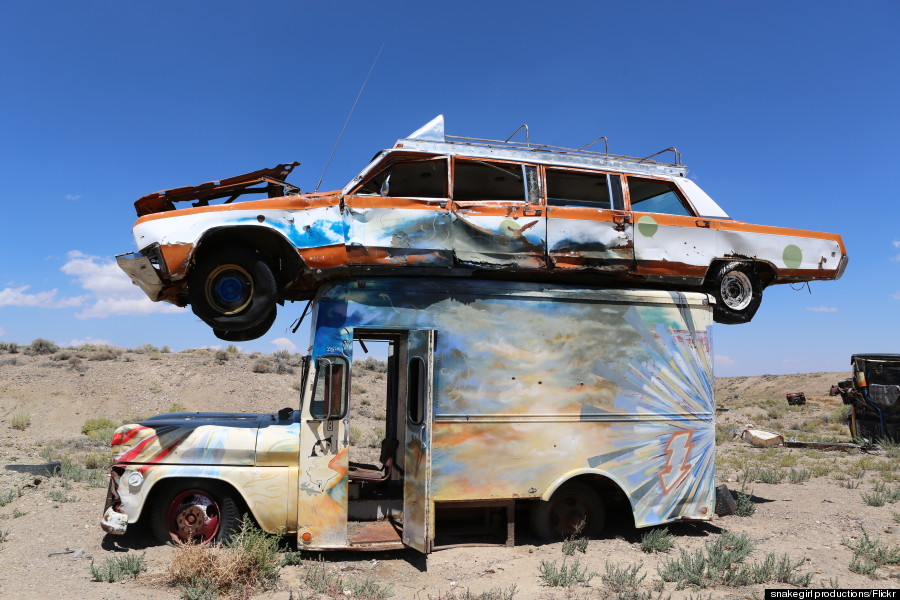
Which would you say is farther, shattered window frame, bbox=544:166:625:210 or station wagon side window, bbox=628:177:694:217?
station wagon side window, bbox=628:177:694:217

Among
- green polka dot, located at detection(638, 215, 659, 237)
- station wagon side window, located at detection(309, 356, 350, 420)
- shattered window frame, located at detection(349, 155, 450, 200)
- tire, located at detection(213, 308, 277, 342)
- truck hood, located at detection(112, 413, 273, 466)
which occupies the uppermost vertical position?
shattered window frame, located at detection(349, 155, 450, 200)

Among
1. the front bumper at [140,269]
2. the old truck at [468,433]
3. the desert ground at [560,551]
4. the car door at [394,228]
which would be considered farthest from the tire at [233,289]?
the desert ground at [560,551]

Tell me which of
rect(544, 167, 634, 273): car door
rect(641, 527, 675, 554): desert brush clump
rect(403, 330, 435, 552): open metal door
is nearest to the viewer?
rect(403, 330, 435, 552): open metal door

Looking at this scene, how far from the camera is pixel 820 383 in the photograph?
1641 inches

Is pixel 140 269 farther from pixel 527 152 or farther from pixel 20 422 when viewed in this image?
pixel 20 422

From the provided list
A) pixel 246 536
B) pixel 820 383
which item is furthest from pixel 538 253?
pixel 820 383

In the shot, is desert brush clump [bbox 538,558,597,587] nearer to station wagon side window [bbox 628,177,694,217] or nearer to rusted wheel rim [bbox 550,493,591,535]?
rusted wheel rim [bbox 550,493,591,535]

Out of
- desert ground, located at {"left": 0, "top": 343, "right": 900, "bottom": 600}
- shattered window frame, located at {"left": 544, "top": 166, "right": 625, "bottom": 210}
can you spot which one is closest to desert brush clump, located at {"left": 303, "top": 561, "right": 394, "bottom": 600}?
desert ground, located at {"left": 0, "top": 343, "right": 900, "bottom": 600}

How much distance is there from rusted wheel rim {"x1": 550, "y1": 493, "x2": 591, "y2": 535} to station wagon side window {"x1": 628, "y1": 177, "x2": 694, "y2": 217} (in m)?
3.77

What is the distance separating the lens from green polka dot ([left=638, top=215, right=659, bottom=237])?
7039mm

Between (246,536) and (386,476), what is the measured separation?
6.21 feet

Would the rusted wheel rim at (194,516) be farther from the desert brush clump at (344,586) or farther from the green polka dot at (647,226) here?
the green polka dot at (647,226)

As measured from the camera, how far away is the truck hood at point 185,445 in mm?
5984

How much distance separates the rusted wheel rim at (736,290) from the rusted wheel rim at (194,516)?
660cm
